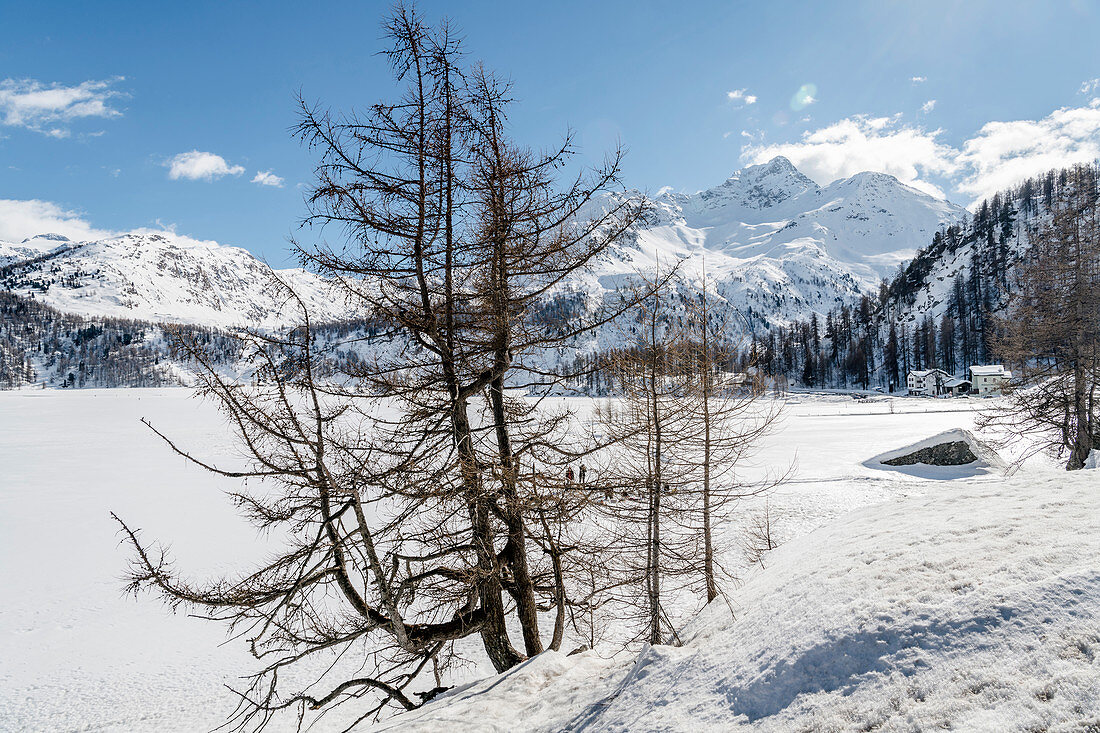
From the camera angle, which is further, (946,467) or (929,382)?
(929,382)

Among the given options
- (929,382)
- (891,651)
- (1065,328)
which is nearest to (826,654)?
(891,651)

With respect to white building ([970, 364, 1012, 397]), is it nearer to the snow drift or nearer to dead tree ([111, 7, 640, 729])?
the snow drift

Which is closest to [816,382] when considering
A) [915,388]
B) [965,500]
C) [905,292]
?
[915,388]

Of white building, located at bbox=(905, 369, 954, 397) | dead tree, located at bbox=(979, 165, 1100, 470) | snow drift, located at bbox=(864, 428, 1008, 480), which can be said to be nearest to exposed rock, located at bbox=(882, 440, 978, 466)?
snow drift, located at bbox=(864, 428, 1008, 480)

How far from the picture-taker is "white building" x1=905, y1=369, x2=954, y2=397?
103 metres

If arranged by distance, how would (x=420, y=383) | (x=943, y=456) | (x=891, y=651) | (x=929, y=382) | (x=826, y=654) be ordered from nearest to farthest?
(x=891, y=651) → (x=826, y=654) → (x=420, y=383) → (x=943, y=456) → (x=929, y=382)

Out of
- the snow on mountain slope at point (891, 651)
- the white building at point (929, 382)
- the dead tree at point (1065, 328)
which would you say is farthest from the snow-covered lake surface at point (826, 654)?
the white building at point (929, 382)

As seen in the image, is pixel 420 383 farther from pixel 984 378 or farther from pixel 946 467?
pixel 984 378

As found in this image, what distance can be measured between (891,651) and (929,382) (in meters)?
126

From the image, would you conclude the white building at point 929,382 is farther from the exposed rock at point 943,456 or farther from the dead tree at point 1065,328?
the dead tree at point 1065,328

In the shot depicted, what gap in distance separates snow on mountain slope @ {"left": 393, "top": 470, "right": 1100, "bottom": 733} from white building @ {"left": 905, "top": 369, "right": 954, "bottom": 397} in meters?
119

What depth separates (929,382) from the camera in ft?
346

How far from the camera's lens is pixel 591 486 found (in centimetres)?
702

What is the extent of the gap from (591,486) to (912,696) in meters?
3.95
